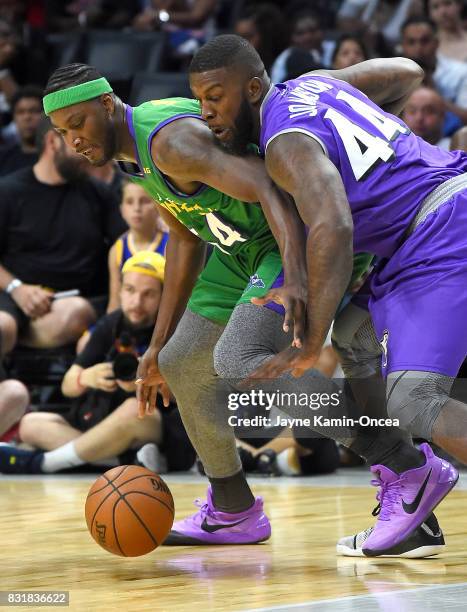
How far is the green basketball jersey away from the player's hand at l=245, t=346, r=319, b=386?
2.25 feet

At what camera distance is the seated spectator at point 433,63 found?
29.8ft

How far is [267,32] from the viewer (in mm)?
9750

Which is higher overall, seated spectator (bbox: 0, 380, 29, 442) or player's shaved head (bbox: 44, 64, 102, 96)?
player's shaved head (bbox: 44, 64, 102, 96)

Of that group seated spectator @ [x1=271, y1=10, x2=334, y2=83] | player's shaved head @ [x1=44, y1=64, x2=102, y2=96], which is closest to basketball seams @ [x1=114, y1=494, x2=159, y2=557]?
player's shaved head @ [x1=44, y1=64, x2=102, y2=96]

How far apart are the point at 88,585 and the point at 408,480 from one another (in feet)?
3.72

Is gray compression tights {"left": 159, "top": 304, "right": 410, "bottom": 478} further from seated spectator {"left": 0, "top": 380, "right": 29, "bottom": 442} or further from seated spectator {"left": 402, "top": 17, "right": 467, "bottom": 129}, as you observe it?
seated spectator {"left": 402, "top": 17, "right": 467, "bottom": 129}

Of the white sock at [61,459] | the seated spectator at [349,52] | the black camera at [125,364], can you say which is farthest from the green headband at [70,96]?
the seated spectator at [349,52]

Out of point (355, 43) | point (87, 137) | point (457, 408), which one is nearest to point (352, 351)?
point (457, 408)

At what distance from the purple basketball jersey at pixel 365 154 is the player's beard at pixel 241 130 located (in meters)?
0.06

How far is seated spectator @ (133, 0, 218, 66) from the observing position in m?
10.9

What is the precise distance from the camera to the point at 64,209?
812 centimetres

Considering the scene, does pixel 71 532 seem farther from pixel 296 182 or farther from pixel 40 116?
pixel 40 116

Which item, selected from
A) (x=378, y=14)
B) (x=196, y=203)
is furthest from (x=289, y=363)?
(x=378, y=14)

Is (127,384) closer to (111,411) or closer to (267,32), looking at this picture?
(111,411)
